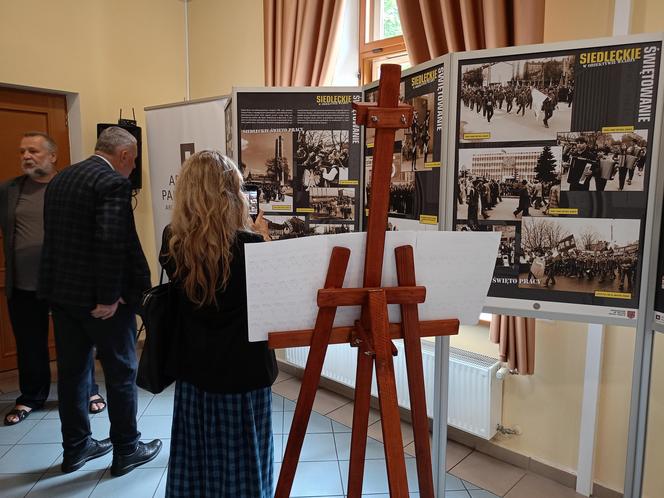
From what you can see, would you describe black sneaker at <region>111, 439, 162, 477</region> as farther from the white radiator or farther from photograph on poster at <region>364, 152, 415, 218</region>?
photograph on poster at <region>364, 152, 415, 218</region>

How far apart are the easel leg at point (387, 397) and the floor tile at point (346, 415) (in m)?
2.05

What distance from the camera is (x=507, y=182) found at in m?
1.62

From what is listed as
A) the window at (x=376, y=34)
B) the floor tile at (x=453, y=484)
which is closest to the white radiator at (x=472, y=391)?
the floor tile at (x=453, y=484)

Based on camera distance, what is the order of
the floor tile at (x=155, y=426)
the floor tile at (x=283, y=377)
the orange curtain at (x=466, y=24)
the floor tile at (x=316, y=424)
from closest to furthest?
the orange curtain at (x=466, y=24), the floor tile at (x=155, y=426), the floor tile at (x=316, y=424), the floor tile at (x=283, y=377)

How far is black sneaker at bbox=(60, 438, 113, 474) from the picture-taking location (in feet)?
7.91

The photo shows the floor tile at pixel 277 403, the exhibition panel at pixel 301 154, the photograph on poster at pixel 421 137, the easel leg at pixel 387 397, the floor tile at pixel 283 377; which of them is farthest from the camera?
the floor tile at pixel 283 377

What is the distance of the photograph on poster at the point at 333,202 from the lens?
2254 millimetres

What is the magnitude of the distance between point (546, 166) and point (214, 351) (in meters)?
1.22

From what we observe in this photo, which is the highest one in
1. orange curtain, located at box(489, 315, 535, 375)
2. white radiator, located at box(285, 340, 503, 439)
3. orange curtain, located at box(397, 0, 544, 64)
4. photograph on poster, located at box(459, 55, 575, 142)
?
orange curtain, located at box(397, 0, 544, 64)

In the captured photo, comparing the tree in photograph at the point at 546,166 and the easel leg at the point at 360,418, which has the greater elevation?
the tree in photograph at the point at 546,166

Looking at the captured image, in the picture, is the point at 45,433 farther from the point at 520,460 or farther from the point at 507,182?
the point at 507,182

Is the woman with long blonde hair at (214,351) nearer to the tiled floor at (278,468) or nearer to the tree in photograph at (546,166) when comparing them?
the tiled floor at (278,468)

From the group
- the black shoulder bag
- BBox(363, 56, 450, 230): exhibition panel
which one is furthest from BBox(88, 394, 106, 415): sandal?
BBox(363, 56, 450, 230): exhibition panel
